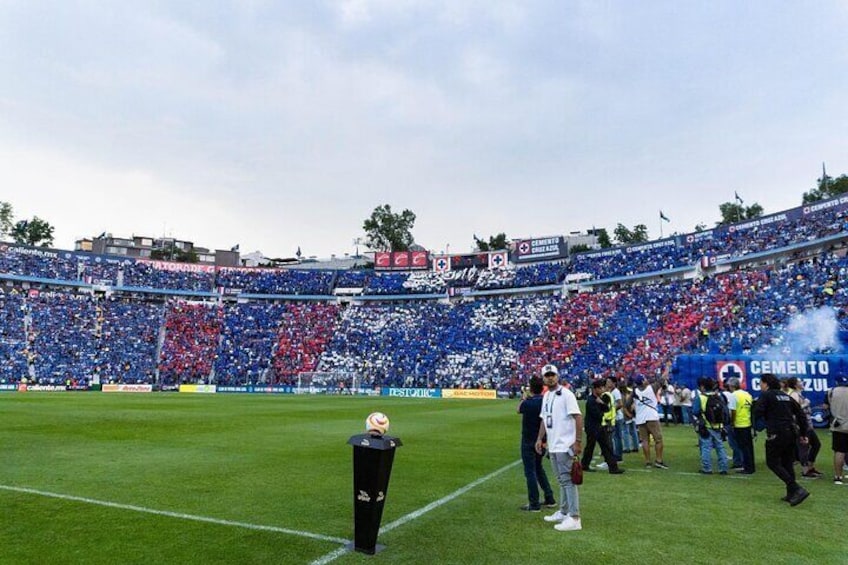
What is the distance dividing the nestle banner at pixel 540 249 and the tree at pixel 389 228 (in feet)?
119

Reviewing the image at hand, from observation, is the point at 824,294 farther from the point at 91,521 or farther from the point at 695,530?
the point at 91,521

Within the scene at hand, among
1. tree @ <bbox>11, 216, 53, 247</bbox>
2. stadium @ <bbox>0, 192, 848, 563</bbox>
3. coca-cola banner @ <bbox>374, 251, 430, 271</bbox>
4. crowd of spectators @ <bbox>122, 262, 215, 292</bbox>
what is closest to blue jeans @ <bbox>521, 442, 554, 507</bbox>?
stadium @ <bbox>0, 192, 848, 563</bbox>

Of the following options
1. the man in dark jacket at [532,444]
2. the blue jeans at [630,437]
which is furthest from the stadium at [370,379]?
the blue jeans at [630,437]

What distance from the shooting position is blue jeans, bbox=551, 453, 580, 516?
7426 millimetres

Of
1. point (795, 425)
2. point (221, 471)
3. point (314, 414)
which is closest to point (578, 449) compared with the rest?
point (795, 425)

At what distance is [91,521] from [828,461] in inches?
659

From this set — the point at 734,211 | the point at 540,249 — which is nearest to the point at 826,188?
the point at 734,211

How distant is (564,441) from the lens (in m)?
7.65

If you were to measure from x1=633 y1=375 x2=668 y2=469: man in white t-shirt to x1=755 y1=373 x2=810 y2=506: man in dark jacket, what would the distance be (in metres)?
3.14

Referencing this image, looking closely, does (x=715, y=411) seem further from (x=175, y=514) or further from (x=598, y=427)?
(x=175, y=514)

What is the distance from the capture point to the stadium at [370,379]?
7078 millimetres

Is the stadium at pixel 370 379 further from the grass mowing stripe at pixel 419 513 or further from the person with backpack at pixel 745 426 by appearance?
the person with backpack at pixel 745 426

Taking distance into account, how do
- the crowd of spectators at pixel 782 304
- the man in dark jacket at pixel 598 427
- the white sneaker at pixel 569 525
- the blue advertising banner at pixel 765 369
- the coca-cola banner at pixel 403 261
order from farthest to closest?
the coca-cola banner at pixel 403 261 → the crowd of spectators at pixel 782 304 → the blue advertising banner at pixel 765 369 → the man in dark jacket at pixel 598 427 → the white sneaker at pixel 569 525

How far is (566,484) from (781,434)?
4.72 meters
